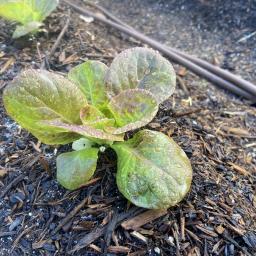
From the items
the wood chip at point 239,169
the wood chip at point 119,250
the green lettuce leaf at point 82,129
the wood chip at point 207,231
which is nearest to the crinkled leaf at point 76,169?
the green lettuce leaf at point 82,129

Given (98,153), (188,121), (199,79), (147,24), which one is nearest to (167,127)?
(188,121)

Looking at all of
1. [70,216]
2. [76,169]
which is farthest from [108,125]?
[70,216]

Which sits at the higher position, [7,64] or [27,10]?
[27,10]

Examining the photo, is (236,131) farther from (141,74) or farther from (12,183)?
(12,183)

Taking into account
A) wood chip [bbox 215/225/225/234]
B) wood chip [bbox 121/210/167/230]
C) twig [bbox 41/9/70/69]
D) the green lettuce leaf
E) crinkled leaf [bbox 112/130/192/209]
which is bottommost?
wood chip [bbox 215/225/225/234]

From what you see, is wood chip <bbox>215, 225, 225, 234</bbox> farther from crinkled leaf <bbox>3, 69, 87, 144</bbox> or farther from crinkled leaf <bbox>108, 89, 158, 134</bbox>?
crinkled leaf <bbox>3, 69, 87, 144</bbox>

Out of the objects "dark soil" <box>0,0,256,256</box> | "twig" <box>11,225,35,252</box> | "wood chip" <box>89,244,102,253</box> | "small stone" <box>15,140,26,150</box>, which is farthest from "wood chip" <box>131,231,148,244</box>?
"small stone" <box>15,140,26,150</box>
